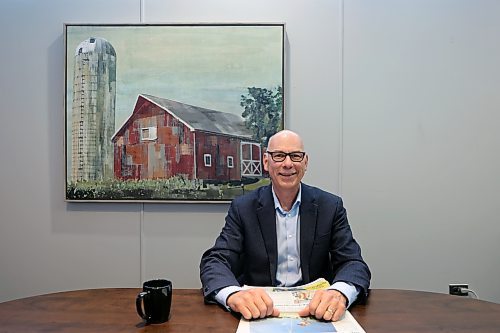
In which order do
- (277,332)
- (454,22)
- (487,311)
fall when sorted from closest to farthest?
(277,332)
(487,311)
(454,22)

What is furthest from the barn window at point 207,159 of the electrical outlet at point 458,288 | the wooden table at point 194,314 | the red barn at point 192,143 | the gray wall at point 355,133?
the electrical outlet at point 458,288

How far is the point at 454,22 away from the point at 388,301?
71.9 inches

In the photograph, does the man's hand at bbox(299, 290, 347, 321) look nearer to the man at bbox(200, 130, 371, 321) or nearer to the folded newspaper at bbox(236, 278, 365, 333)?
the folded newspaper at bbox(236, 278, 365, 333)

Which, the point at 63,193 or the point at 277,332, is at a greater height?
the point at 63,193

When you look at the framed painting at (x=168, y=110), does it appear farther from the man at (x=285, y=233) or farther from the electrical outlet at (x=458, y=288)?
the electrical outlet at (x=458, y=288)

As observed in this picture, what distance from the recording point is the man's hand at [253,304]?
1267 mm

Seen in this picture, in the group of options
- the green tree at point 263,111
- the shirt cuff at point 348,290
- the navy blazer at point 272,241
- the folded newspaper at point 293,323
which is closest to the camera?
the folded newspaper at point 293,323

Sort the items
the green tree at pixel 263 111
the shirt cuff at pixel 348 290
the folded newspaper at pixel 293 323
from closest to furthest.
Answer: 1. the folded newspaper at pixel 293 323
2. the shirt cuff at pixel 348 290
3. the green tree at pixel 263 111

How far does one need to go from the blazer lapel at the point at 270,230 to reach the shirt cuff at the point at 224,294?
374 mm

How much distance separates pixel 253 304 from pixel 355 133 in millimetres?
1582

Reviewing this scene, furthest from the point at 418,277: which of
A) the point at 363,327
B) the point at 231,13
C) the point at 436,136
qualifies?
the point at 231,13

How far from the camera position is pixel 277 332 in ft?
3.80

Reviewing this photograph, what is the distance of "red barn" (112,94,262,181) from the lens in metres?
2.62

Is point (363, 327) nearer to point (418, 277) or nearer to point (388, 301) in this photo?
point (388, 301)
